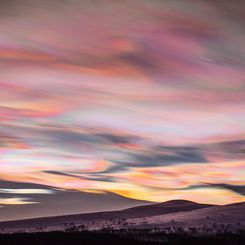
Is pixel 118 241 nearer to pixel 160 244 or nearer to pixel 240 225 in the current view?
pixel 160 244

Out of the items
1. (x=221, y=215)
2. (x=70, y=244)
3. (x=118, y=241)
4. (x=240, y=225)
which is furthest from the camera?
(x=221, y=215)

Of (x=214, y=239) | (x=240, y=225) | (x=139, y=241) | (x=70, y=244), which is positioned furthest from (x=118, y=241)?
(x=240, y=225)

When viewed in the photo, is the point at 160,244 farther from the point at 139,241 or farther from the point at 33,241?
the point at 33,241

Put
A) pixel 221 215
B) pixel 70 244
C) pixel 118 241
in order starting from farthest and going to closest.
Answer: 1. pixel 221 215
2. pixel 118 241
3. pixel 70 244

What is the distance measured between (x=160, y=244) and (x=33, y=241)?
1154 centimetres

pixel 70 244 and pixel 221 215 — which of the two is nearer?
pixel 70 244

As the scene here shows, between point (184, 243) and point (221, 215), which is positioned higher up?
point (221, 215)

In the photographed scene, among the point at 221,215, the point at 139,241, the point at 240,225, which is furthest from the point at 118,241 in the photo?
the point at 221,215

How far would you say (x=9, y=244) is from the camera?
161 feet

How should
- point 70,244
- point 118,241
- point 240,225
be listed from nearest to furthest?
1. point 70,244
2. point 118,241
3. point 240,225

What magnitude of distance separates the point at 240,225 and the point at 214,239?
1964 centimetres

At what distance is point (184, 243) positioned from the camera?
Answer: 4897cm

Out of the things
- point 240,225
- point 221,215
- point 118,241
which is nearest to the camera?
point 118,241

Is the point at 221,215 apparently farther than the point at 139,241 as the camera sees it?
Yes
